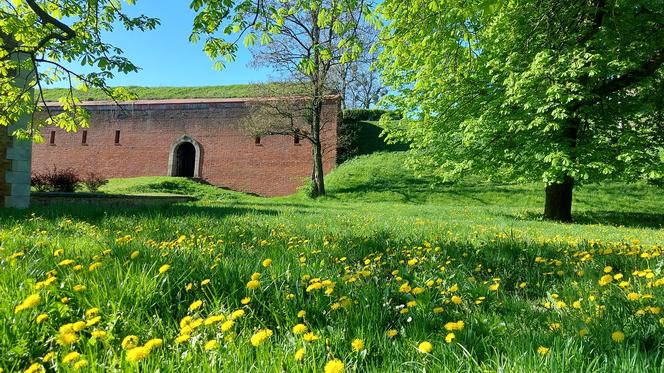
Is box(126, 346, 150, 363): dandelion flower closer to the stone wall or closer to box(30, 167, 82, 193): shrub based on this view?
the stone wall

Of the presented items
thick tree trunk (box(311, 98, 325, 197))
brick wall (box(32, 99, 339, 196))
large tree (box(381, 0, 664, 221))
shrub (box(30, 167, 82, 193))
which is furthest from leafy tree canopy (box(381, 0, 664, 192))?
brick wall (box(32, 99, 339, 196))

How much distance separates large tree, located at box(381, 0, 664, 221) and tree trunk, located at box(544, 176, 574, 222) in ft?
0.09

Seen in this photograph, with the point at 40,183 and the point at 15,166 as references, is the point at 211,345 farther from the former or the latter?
the point at 40,183

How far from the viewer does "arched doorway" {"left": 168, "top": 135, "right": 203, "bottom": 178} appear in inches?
1234

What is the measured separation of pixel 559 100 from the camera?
33.6 ft

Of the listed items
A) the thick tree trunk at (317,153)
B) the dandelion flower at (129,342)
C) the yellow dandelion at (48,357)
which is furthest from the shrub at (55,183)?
the dandelion flower at (129,342)

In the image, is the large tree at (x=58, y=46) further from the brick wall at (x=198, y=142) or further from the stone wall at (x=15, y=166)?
the brick wall at (x=198, y=142)

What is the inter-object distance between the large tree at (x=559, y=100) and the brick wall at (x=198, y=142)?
16.8m

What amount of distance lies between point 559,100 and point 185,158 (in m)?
28.8

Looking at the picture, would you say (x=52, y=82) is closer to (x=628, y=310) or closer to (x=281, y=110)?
(x=628, y=310)

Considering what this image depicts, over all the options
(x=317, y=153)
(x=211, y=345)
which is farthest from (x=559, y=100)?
(x=317, y=153)

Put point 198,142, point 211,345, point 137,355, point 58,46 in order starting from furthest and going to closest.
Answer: point 198,142 < point 58,46 < point 211,345 < point 137,355

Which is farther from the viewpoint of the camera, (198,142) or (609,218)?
(198,142)

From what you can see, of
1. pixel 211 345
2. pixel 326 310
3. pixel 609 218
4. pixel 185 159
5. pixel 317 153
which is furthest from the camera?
pixel 185 159
